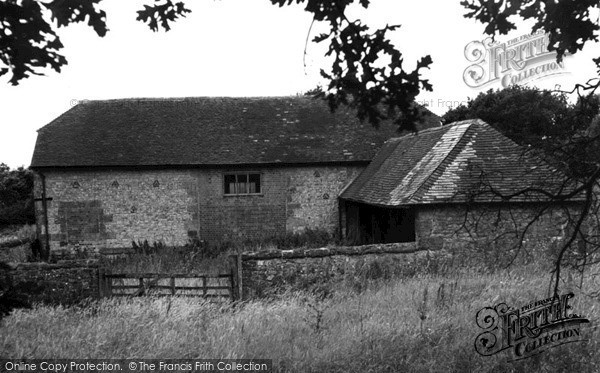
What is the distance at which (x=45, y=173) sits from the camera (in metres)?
20.3

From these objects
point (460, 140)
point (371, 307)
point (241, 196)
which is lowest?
point (371, 307)

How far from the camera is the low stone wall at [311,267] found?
37.8ft

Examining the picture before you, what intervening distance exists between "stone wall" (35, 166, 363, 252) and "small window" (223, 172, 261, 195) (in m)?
0.23

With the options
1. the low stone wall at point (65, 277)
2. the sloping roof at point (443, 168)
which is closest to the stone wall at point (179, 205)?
the sloping roof at point (443, 168)

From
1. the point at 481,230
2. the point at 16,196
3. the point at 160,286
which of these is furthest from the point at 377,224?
the point at 16,196

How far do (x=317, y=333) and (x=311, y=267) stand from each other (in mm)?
4458

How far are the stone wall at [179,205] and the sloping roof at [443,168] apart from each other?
2184 mm

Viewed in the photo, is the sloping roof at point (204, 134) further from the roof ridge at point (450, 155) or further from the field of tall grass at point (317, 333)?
the field of tall grass at point (317, 333)

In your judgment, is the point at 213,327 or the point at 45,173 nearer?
the point at 213,327

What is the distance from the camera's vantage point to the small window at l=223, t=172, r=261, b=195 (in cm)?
2111

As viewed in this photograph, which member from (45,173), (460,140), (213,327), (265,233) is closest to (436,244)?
(460,140)

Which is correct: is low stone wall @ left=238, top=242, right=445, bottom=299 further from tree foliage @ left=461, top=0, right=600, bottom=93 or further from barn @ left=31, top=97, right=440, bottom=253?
barn @ left=31, top=97, right=440, bottom=253

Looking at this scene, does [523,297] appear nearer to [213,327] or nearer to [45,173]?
[213,327]

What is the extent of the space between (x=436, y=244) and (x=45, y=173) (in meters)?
14.1
